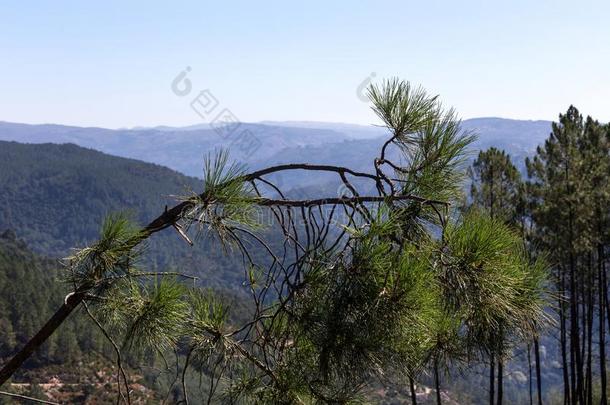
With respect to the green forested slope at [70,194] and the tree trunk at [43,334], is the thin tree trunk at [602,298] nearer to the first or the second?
the tree trunk at [43,334]

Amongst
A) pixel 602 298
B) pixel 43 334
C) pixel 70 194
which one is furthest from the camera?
pixel 70 194

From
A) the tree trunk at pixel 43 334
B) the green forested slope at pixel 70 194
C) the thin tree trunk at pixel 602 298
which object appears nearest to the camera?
the tree trunk at pixel 43 334

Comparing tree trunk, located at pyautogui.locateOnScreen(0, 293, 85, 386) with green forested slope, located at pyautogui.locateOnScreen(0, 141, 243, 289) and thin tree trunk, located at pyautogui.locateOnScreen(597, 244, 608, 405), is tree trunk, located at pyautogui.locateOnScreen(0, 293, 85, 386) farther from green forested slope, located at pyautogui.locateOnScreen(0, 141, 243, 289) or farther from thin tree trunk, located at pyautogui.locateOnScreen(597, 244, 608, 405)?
green forested slope, located at pyautogui.locateOnScreen(0, 141, 243, 289)

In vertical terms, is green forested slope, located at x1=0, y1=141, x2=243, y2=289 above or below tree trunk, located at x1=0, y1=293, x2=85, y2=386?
below

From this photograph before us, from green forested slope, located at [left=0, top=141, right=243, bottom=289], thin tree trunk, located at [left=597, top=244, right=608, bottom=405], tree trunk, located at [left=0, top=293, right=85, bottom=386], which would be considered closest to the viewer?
tree trunk, located at [left=0, top=293, right=85, bottom=386]

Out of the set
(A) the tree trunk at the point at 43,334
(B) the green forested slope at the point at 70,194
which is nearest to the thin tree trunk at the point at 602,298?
(A) the tree trunk at the point at 43,334

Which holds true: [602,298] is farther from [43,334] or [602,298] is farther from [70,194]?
[70,194]

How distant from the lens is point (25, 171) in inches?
5531

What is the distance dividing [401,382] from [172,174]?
145 metres

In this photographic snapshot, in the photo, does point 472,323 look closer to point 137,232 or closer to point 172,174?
point 137,232

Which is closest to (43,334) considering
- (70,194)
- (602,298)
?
(602,298)

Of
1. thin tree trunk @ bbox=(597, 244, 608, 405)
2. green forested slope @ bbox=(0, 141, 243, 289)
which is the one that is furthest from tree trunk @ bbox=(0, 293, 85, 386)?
green forested slope @ bbox=(0, 141, 243, 289)

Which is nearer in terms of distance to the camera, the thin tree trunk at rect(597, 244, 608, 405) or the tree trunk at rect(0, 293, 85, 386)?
the tree trunk at rect(0, 293, 85, 386)

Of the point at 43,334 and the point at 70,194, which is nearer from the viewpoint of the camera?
the point at 43,334
